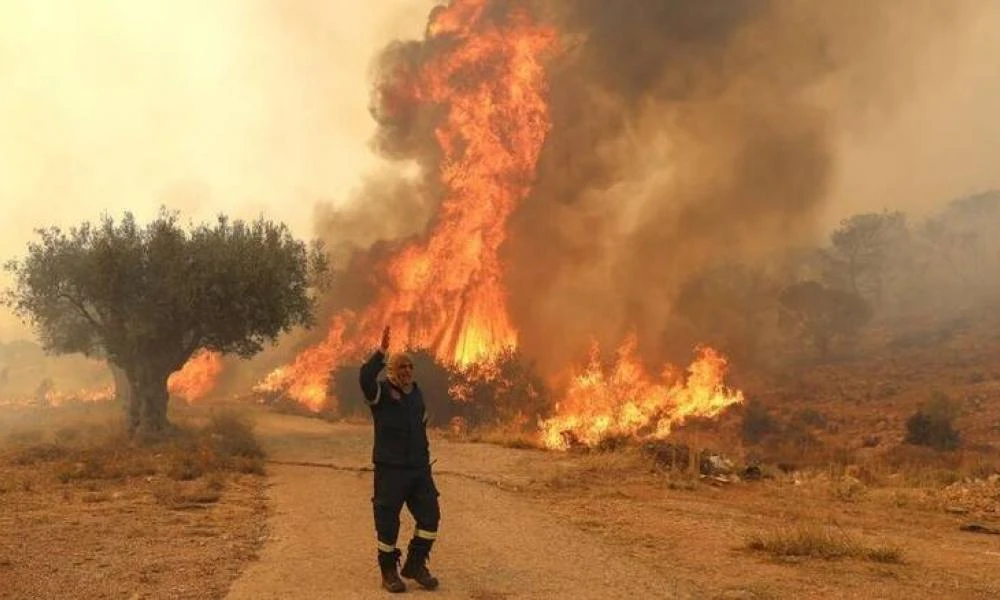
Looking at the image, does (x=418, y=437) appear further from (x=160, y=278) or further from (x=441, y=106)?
(x=441, y=106)

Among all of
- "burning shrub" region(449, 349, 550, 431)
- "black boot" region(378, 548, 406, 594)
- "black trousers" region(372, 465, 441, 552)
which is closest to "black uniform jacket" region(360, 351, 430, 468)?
"black trousers" region(372, 465, 441, 552)

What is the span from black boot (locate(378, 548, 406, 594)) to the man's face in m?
1.69

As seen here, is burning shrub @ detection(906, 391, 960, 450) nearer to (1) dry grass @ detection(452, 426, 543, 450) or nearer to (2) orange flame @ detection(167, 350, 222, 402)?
(1) dry grass @ detection(452, 426, 543, 450)

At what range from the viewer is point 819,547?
9.77m

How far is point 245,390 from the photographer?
53062 mm

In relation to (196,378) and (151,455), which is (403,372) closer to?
(151,455)

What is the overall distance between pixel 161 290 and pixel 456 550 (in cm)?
1710

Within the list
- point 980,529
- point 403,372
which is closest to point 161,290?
point 403,372

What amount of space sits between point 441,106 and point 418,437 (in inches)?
1527

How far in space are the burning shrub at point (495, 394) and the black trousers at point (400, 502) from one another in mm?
26410

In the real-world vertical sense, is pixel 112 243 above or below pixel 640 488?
above

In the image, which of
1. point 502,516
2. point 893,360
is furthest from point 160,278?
point 893,360

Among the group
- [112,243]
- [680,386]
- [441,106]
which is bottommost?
[680,386]

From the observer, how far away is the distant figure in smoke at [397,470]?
7.34 meters
